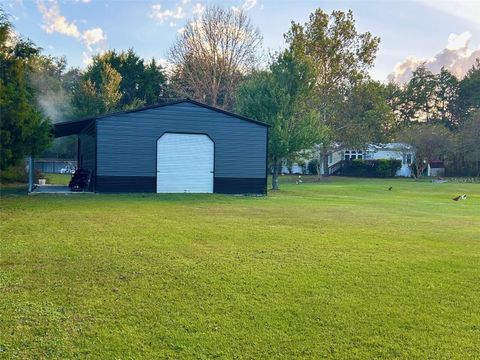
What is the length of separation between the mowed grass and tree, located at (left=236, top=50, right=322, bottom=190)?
14.4 metres

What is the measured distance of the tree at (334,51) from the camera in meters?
35.8

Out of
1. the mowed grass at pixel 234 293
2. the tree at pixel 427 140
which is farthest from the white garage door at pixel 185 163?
the tree at pixel 427 140

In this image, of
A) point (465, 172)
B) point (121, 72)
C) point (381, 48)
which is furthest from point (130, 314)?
point (465, 172)

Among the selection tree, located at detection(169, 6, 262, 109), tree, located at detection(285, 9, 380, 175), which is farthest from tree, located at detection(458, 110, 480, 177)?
tree, located at detection(169, 6, 262, 109)

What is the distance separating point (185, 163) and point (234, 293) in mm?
14635

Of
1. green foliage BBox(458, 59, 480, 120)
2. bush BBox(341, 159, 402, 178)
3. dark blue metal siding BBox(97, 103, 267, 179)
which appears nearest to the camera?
dark blue metal siding BBox(97, 103, 267, 179)

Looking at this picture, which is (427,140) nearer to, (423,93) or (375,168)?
(375,168)

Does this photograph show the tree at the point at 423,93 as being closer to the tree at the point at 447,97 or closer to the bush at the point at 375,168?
the tree at the point at 447,97

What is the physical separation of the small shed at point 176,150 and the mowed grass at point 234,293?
9459 mm

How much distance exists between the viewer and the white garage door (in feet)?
59.8

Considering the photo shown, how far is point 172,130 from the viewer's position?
18.2 meters

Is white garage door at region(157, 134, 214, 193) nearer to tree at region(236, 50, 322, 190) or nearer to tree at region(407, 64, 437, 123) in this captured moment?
tree at region(236, 50, 322, 190)

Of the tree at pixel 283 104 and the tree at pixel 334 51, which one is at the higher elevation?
the tree at pixel 334 51

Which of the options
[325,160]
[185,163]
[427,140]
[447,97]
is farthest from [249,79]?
[447,97]
